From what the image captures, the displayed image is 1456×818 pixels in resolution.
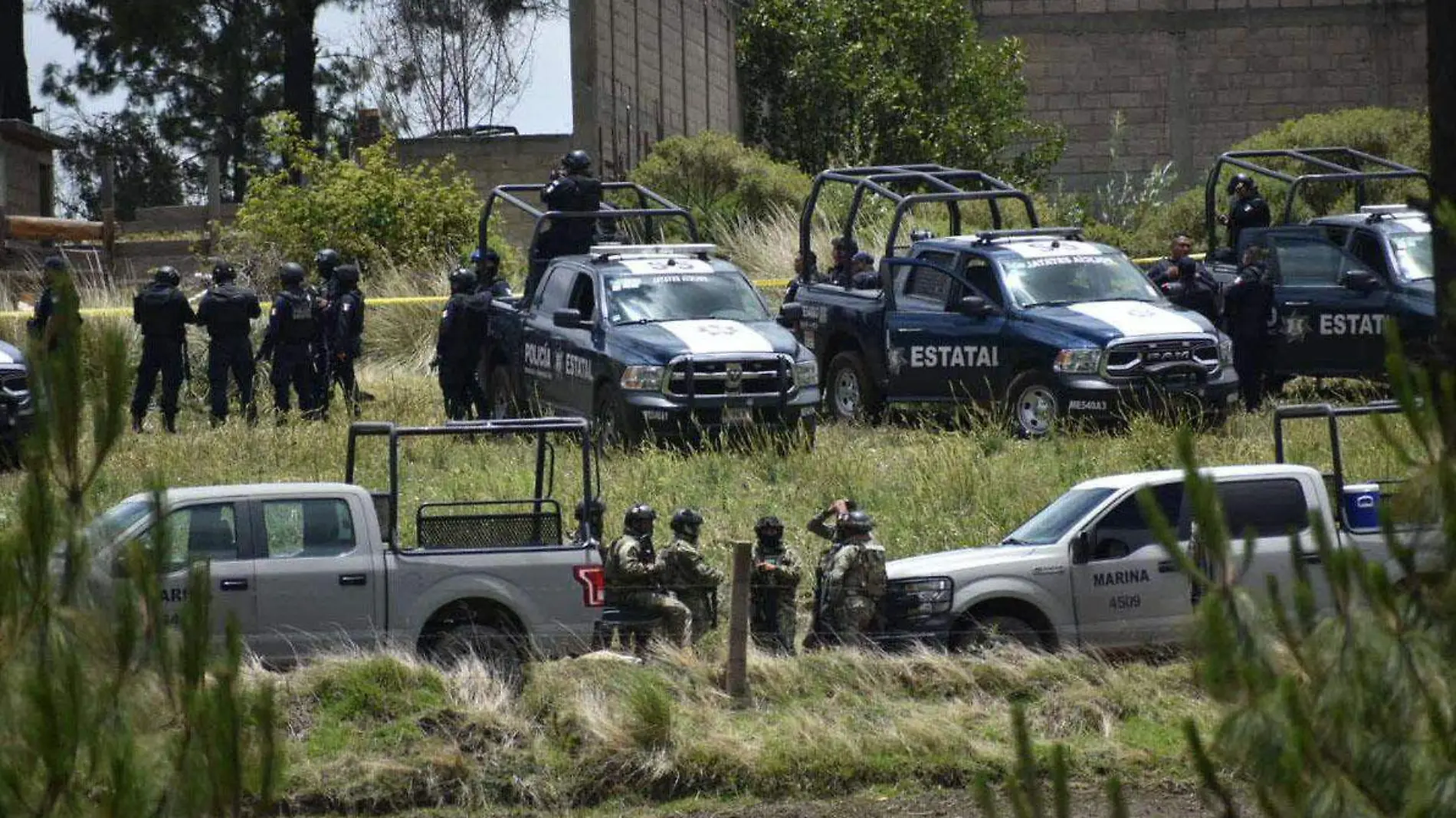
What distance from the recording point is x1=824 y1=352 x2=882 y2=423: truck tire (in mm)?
20688

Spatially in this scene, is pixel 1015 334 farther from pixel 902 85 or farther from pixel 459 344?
pixel 902 85

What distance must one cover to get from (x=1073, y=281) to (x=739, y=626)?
8318 mm

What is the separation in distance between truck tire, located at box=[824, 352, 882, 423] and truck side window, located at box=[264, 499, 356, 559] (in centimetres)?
830

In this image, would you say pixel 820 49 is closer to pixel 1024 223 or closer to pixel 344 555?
pixel 1024 223

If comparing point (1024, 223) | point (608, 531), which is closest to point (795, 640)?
point (608, 531)

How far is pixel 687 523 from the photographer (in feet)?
44.8

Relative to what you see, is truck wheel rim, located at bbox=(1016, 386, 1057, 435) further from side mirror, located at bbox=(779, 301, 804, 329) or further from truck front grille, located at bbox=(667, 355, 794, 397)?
side mirror, located at bbox=(779, 301, 804, 329)

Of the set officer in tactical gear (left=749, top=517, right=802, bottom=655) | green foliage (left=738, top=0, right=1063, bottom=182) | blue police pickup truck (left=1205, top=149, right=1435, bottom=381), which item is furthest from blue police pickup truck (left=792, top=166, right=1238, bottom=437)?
green foliage (left=738, top=0, right=1063, bottom=182)

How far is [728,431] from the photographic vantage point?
1836 cm

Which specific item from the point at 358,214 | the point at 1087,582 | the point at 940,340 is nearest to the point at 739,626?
the point at 1087,582

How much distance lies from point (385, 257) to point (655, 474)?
1152 cm

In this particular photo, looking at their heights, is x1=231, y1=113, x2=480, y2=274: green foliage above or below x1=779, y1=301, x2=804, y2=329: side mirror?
above

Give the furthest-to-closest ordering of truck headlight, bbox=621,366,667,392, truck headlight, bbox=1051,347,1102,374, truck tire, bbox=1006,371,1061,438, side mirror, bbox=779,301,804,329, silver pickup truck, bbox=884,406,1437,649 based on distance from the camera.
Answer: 1. side mirror, bbox=779,301,804,329
2. truck tire, bbox=1006,371,1061,438
3. truck headlight, bbox=1051,347,1102,374
4. truck headlight, bbox=621,366,667,392
5. silver pickup truck, bbox=884,406,1437,649

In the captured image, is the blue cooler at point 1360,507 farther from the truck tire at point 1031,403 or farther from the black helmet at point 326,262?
the black helmet at point 326,262
